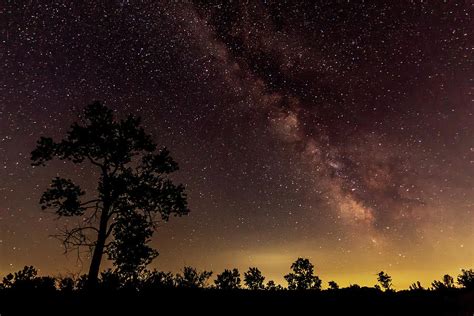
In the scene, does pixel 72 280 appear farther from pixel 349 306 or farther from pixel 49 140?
pixel 349 306

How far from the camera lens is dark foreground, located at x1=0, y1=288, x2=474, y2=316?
11953 millimetres

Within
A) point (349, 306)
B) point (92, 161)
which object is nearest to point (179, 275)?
point (92, 161)

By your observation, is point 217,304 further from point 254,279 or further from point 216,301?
point 254,279

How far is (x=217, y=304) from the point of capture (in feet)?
45.3

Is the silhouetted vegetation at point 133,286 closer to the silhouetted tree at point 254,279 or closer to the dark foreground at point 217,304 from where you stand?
the dark foreground at point 217,304

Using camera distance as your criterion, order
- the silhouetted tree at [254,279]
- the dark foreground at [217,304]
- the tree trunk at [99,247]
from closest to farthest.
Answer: the dark foreground at [217,304], the tree trunk at [99,247], the silhouetted tree at [254,279]

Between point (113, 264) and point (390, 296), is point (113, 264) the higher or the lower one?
the higher one

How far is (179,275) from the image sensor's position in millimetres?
66125

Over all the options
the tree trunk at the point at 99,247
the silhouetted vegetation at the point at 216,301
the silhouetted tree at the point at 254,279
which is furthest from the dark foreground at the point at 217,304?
the silhouetted tree at the point at 254,279

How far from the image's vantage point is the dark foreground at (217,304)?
12.0m

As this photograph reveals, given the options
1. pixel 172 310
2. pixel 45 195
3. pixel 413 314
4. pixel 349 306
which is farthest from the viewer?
pixel 45 195

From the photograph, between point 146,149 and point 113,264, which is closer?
point 146,149

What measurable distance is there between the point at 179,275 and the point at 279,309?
5621cm

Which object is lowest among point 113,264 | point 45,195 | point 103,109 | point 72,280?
point 72,280
